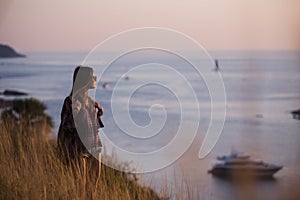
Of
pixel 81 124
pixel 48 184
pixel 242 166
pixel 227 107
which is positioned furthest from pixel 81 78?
pixel 227 107

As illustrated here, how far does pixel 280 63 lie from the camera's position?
72000 mm

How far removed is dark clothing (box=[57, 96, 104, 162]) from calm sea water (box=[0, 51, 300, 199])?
4.89 feet

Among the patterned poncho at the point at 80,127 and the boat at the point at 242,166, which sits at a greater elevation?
the patterned poncho at the point at 80,127

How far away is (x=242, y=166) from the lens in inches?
1242

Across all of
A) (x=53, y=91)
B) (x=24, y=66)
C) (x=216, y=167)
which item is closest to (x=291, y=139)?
(x=216, y=167)

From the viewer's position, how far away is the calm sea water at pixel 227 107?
60.4 ft

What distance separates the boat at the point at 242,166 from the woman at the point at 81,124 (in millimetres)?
24172

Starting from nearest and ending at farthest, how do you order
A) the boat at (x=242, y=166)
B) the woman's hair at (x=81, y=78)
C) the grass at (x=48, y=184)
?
1. the woman's hair at (x=81, y=78)
2. the grass at (x=48, y=184)
3. the boat at (x=242, y=166)

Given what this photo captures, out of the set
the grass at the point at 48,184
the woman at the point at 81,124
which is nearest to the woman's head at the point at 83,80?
the woman at the point at 81,124

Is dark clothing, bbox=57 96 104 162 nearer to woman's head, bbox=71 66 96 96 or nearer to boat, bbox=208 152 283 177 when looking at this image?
woman's head, bbox=71 66 96 96

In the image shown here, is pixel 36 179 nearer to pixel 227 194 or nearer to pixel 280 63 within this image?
pixel 227 194

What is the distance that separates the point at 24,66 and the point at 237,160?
39.1 meters

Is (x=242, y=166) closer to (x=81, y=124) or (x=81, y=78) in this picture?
(x=81, y=124)

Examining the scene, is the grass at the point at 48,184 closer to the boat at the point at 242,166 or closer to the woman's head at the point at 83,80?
the woman's head at the point at 83,80
